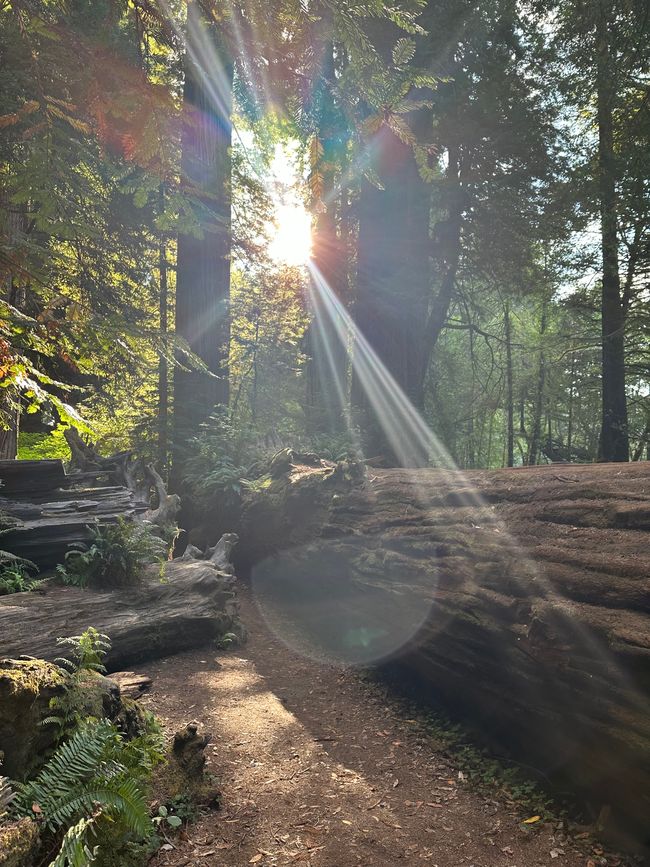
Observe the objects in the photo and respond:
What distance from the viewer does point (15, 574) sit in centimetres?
553

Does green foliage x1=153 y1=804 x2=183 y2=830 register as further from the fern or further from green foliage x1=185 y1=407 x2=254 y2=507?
green foliage x1=185 y1=407 x2=254 y2=507

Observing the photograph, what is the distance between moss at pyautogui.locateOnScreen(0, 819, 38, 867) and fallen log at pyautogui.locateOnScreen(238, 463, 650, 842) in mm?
3394

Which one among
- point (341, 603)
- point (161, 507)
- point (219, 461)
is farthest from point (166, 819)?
point (219, 461)

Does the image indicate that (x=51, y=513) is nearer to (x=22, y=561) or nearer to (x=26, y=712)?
(x=22, y=561)

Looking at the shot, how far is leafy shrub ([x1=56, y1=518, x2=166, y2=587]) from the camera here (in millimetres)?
5992

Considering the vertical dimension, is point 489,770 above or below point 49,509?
below

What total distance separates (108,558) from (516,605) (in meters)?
4.59

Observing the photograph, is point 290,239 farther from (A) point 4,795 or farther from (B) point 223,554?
(A) point 4,795

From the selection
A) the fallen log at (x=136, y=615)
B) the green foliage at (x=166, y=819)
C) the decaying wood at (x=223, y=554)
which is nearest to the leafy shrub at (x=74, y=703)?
the green foliage at (x=166, y=819)

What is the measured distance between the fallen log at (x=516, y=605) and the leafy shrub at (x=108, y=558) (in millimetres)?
2577

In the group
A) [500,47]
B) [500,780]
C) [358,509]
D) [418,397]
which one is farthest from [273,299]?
[500,780]

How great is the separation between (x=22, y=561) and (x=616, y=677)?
20.1 feet

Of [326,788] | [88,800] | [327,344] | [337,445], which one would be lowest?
[326,788]

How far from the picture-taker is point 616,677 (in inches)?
136
